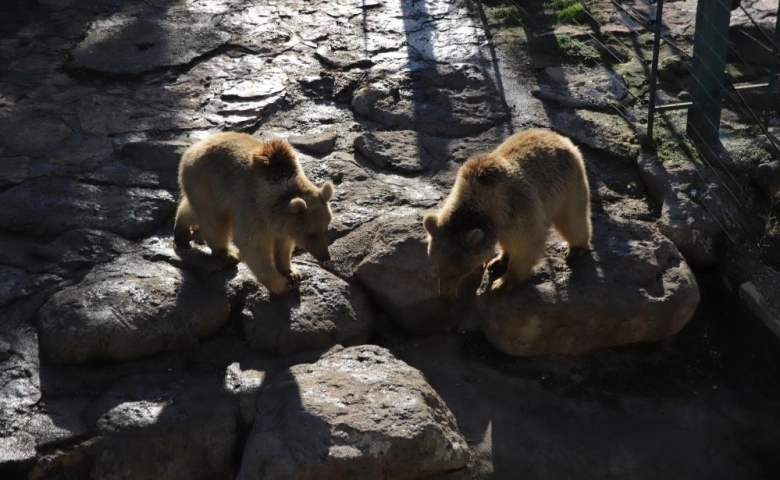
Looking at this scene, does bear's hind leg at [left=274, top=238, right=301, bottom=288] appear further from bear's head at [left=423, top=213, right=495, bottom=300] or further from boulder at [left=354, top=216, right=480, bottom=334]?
bear's head at [left=423, top=213, right=495, bottom=300]

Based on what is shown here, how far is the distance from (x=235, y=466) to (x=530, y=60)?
6452mm

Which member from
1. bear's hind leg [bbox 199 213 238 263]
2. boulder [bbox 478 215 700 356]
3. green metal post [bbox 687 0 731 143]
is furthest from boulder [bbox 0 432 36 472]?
green metal post [bbox 687 0 731 143]

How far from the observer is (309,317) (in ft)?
23.1

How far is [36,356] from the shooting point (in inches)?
261

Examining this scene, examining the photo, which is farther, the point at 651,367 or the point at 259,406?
the point at 651,367

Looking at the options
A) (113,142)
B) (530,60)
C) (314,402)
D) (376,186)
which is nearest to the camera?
(314,402)

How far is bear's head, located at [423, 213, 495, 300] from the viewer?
668 centimetres

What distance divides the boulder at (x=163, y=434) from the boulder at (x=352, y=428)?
292mm

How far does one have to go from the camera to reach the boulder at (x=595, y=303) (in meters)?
6.98

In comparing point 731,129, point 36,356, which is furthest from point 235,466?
point 731,129

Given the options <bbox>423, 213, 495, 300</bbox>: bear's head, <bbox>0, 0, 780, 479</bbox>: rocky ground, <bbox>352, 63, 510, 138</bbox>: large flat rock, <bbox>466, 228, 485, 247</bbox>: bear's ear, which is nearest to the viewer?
<bbox>0, 0, 780, 479</bbox>: rocky ground

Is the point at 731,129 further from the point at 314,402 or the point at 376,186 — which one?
the point at 314,402

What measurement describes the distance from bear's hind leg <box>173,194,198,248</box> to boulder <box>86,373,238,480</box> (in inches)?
68.5

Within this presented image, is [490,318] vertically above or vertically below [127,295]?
below
